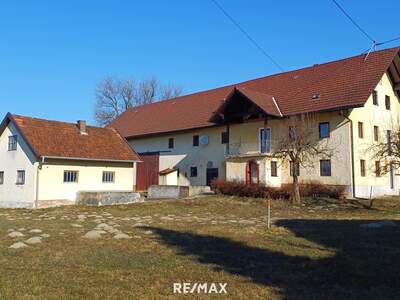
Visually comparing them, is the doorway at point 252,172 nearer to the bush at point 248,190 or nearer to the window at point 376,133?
the bush at point 248,190

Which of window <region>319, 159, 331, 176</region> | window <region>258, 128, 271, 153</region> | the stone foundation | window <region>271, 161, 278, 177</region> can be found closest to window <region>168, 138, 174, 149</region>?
window <region>258, 128, 271, 153</region>

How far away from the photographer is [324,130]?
27.8m

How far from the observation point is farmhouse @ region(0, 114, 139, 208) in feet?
82.4

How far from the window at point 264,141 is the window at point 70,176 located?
1294 cm

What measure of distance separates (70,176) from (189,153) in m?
12.4

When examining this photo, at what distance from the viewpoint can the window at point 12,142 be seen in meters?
26.9

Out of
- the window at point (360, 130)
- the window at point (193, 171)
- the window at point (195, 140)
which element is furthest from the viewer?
the window at point (195, 140)

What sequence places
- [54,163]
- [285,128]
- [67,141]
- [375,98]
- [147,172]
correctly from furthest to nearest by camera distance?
[147,172] → [375,98] → [285,128] → [67,141] → [54,163]

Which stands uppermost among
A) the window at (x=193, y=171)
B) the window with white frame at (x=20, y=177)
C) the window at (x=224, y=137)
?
the window at (x=224, y=137)

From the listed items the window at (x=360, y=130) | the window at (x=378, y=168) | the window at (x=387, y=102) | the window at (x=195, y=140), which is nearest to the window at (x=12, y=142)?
the window at (x=195, y=140)

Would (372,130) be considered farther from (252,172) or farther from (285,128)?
(252,172)

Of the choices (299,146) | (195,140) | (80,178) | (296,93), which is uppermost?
(296,93)

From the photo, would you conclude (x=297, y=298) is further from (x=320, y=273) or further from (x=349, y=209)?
(x=349, y=209)

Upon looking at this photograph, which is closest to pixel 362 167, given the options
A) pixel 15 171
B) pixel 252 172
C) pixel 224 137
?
pixel 252 172
